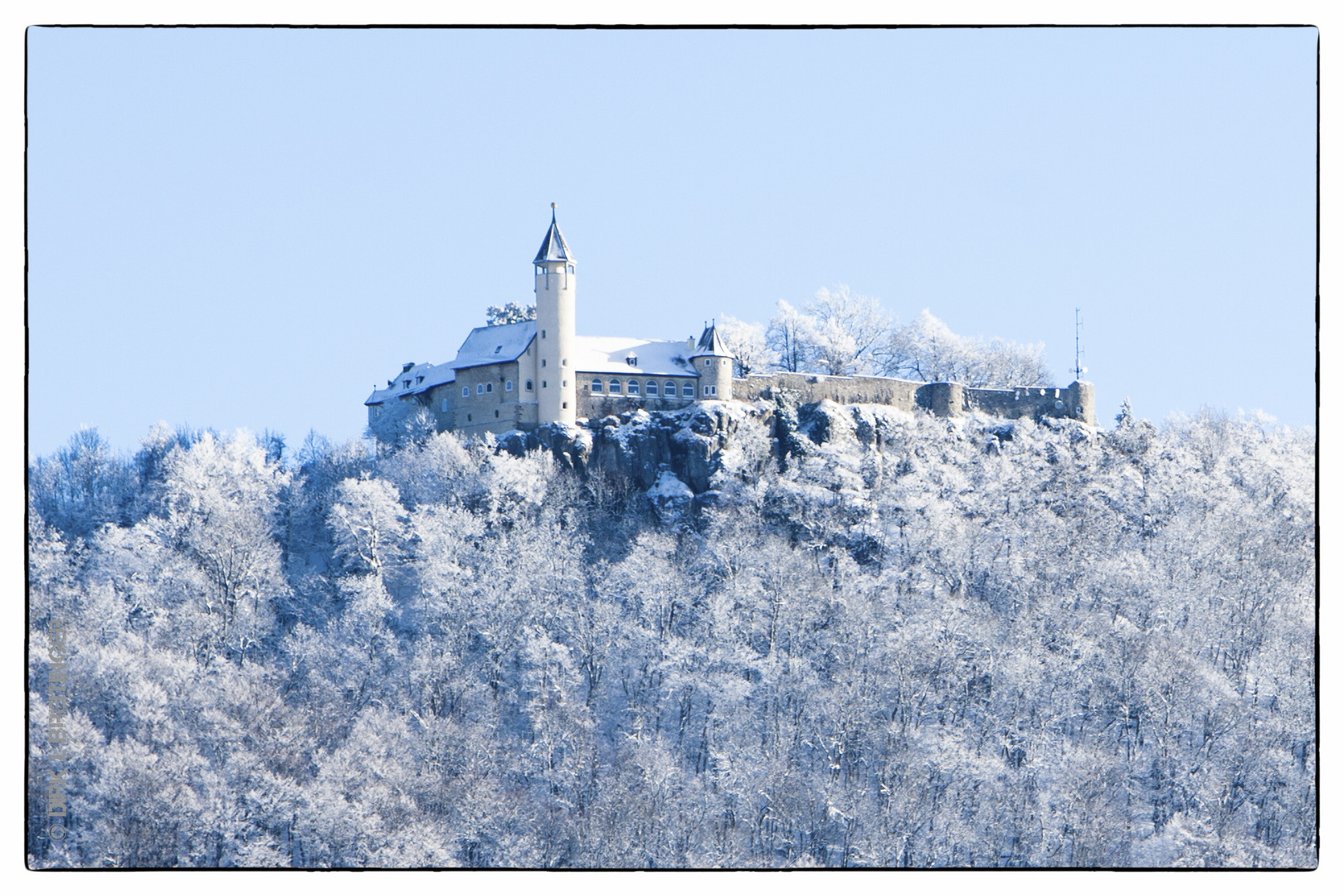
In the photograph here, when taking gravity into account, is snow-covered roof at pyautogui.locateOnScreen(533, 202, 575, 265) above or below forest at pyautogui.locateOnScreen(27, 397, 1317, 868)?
above

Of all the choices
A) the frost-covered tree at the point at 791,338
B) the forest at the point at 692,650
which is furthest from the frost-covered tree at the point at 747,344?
the forest at the point at 692,650

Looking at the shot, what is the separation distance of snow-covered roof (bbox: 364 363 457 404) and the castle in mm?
70

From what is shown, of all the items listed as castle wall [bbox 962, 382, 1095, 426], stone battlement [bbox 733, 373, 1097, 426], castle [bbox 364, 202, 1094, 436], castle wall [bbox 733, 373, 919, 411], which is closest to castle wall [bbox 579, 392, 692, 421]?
castle [bbox 364, 202, 1094, 436]

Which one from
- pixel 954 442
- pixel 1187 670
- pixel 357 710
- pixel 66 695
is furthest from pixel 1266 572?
pixel 66 695

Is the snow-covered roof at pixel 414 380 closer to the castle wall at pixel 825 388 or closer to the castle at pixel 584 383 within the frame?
the castle at pixel 584 383

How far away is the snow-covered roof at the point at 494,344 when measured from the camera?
7312 centimetres

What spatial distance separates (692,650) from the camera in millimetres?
60688

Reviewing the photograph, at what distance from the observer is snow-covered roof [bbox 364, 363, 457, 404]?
7519cm

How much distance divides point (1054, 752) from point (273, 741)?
21.5 meters

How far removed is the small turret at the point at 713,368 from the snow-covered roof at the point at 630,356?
0.51 metres

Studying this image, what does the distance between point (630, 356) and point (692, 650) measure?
17106 mm

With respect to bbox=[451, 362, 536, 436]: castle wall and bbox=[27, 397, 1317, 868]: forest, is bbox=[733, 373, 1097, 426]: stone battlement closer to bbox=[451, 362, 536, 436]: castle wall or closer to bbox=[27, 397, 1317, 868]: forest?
bbox=[27, 397, 1317, 868]: forest

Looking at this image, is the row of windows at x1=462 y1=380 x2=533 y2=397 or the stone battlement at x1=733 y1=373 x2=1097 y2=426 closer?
the row of windows at x1=462 y1=380 x2=533 y2=397

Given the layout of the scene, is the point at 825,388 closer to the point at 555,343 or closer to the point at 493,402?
the point at 555,343
